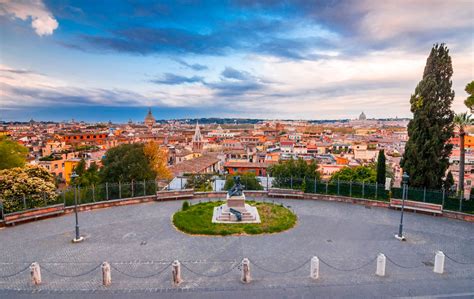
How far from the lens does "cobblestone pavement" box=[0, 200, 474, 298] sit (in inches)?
350

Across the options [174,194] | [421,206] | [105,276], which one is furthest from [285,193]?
[105,276]

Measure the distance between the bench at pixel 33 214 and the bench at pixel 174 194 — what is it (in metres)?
5.49

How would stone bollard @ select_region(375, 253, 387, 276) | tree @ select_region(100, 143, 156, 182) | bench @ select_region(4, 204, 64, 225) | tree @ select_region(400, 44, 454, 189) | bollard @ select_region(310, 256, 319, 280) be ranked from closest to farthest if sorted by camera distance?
bollard @ select_region(310, 256, 319, 280)
stone bollard @ select_region(375, 253, 387, 276)
bench @ select_region(4, 204, 64, 225)
tree @ select_region(400, 44, 454, 189)
tree @ select_region(100, 143, 156, 182)

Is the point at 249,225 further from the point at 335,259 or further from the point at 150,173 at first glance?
the point at 150,173

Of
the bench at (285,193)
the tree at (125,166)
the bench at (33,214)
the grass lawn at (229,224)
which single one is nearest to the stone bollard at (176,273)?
the grass lawn at (229,224)

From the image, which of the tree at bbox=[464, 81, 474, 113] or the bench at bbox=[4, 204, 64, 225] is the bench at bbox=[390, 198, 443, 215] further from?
the bench at bbox=[4, 204, 64, 225]

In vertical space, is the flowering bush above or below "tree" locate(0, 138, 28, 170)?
below

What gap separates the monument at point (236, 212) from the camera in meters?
14.7

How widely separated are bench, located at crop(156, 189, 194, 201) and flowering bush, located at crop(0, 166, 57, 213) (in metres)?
5.86

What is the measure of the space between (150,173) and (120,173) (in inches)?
112

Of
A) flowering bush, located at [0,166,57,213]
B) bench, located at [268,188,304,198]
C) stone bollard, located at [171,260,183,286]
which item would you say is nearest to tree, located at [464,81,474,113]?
bench, located at [268,188,304,198]

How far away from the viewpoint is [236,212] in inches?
585

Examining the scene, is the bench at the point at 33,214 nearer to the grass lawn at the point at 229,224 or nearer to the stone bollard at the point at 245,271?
the grass lawn at the point at 229,224

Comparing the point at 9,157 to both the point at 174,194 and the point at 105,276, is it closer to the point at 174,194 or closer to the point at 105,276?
the point at 174,194
